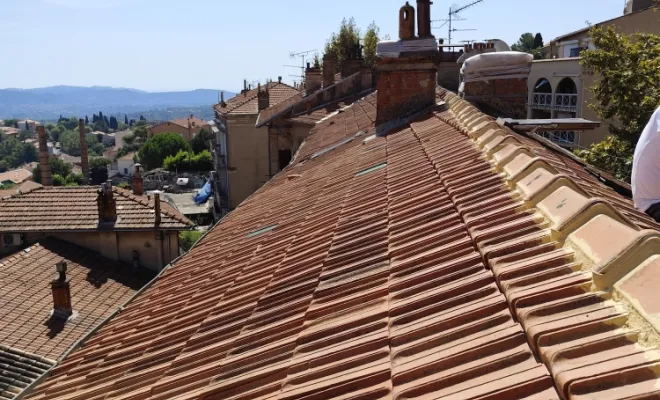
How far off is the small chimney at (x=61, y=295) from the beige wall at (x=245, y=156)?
50.4ft

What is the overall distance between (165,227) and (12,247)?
14.1 ft

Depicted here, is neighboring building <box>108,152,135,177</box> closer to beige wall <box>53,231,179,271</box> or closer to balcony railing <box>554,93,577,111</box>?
balcony railing <box>554,93,577,111</box>

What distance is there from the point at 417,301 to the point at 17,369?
36.8ft

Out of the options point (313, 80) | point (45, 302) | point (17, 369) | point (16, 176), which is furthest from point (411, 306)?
point (16, 176)

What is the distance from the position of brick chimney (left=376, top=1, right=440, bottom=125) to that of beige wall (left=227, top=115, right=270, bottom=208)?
726 inches

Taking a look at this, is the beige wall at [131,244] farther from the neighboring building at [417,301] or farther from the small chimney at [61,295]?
the neighboring building at [417,301]

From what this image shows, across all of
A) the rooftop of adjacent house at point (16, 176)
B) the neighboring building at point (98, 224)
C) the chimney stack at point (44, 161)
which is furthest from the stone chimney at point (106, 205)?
the rooftop of adjacent house at point (16, 176)

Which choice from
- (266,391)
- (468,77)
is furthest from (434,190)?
(468,77)

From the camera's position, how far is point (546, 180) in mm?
3932

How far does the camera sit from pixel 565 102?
2805 centimetres

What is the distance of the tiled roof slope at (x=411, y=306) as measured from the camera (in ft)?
7.20

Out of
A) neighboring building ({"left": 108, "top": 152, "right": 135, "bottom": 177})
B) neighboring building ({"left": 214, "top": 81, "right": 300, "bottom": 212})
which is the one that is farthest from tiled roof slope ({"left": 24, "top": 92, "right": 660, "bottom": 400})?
neighboring building ({"left": 108, "top": 152, "right": 135, "bottom": 177})

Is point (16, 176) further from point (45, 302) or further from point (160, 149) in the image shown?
point (45, 302)

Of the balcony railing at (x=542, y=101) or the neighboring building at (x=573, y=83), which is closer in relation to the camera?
the neighboring building at (x=573, y=83)
